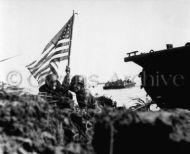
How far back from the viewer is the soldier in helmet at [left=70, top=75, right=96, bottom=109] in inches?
264

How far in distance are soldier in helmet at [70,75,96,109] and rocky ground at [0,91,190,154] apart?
3556mm

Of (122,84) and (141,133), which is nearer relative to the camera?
(141,133)

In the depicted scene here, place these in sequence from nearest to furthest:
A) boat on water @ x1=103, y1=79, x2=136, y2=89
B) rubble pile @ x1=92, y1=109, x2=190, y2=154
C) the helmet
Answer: rubble pile @ x1=92, y1=109, x2=190, y2=154
the helmet
boat on water @ x1=103, y1=79, x2=136, y2=89

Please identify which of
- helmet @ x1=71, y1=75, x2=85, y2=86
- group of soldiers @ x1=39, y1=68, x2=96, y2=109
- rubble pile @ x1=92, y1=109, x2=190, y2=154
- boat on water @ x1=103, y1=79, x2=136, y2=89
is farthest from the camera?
boat on water @ x1=103, y1=79, x2=136, y2=89

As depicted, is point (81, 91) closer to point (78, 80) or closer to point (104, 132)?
point (78, 80)

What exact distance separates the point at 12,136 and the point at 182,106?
5802 mm

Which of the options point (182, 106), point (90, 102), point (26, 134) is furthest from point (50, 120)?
point (182, 106)

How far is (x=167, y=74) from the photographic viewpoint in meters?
7.87

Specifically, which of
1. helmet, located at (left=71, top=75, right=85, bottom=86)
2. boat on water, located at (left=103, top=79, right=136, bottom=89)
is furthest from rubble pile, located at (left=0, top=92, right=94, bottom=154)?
boat on water, located at (left=103, top=79, right=136, bottom=89)

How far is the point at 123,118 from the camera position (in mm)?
2805

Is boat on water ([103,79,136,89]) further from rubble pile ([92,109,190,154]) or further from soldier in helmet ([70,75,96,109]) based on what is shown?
rubble pile ([92,109,190,154])

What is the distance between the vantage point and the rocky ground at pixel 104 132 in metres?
2.64

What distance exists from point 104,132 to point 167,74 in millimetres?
5446

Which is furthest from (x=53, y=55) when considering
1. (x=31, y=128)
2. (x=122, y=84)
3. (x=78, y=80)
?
(x=122, y=84)
